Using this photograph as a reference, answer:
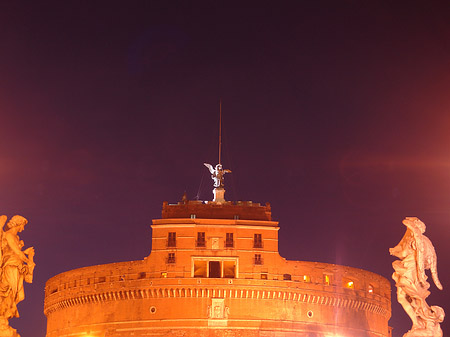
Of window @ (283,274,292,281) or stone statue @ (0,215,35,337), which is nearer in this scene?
stone statue @ (0,215,35,337)

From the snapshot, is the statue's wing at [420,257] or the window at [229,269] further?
the window at [229,269]

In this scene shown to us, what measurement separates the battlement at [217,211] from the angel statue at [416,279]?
167 feet

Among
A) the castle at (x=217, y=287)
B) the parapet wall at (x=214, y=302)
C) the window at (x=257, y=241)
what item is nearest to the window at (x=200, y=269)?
the castle at (x=217, y=287)

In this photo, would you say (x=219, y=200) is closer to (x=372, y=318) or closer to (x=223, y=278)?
(x=223, y=278)

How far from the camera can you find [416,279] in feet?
136

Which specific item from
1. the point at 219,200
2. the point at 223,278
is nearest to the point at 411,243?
the point at 223,278

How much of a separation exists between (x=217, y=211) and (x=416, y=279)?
171 ft

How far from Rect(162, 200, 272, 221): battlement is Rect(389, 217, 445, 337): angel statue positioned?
167 ft

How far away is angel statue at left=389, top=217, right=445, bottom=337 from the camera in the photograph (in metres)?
41.0

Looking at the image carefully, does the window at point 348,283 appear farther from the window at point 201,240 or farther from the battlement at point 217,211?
the window at point 201,240

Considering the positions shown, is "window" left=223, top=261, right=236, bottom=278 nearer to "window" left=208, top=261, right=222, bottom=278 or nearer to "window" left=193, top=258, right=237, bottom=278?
"window" left=193, top=258, right=237, bottom=278

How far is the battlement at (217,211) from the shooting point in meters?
92.4

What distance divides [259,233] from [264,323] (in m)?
8.91

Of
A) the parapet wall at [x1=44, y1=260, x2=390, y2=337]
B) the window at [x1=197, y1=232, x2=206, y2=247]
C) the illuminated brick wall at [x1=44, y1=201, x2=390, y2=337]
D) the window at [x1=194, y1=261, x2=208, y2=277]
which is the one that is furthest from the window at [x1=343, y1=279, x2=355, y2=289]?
the window at [x1=197, y1=232, x2=206, y2=247]
